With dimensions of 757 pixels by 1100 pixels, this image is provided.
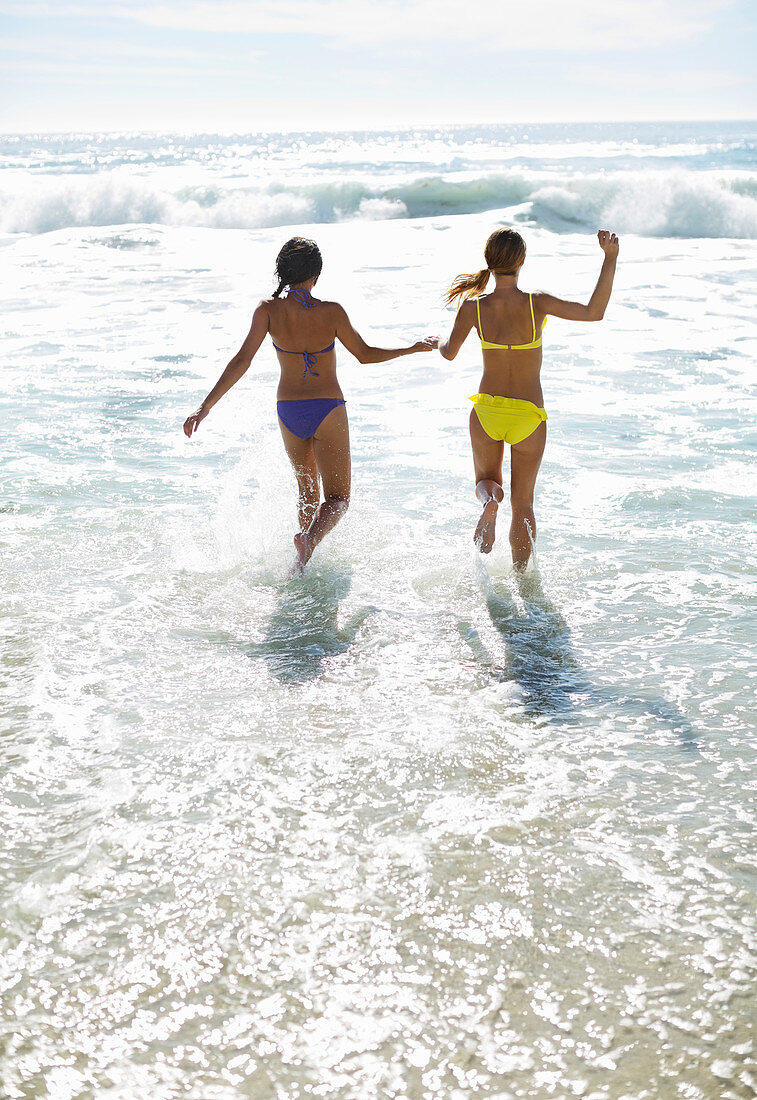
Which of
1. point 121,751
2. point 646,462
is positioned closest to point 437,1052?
point 121,751

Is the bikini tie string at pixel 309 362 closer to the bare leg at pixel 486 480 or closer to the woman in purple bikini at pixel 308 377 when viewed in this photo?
the woman in purple bikini at pixel 308 377

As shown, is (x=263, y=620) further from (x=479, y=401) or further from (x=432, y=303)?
(x=432, y=303)

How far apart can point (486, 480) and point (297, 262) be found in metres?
1.49

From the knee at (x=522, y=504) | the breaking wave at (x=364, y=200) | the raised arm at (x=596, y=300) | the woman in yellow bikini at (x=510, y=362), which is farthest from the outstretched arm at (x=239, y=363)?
the breaking wave at (x=364, y=200)

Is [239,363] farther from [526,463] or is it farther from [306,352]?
[526,463]

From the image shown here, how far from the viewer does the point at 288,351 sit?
16.3 ft

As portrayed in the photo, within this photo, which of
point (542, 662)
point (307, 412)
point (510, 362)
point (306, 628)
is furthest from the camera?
point (307, 412)

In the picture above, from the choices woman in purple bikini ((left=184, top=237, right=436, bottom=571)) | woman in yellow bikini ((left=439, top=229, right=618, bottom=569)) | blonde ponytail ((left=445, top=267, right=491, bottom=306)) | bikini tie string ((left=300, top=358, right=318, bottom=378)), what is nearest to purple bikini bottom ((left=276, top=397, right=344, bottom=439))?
woman in purple bikini ((left=184, top=237, right=436, bottom=571))

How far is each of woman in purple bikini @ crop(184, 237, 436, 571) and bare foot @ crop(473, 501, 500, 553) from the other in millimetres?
818

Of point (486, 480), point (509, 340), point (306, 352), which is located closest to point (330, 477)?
point (306, 352)

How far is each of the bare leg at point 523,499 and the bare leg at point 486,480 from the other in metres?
0.09

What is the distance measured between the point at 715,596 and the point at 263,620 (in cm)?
222

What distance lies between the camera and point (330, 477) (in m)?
5.20

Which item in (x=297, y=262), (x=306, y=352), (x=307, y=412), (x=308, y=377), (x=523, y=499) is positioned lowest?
(x=523, y=499)
